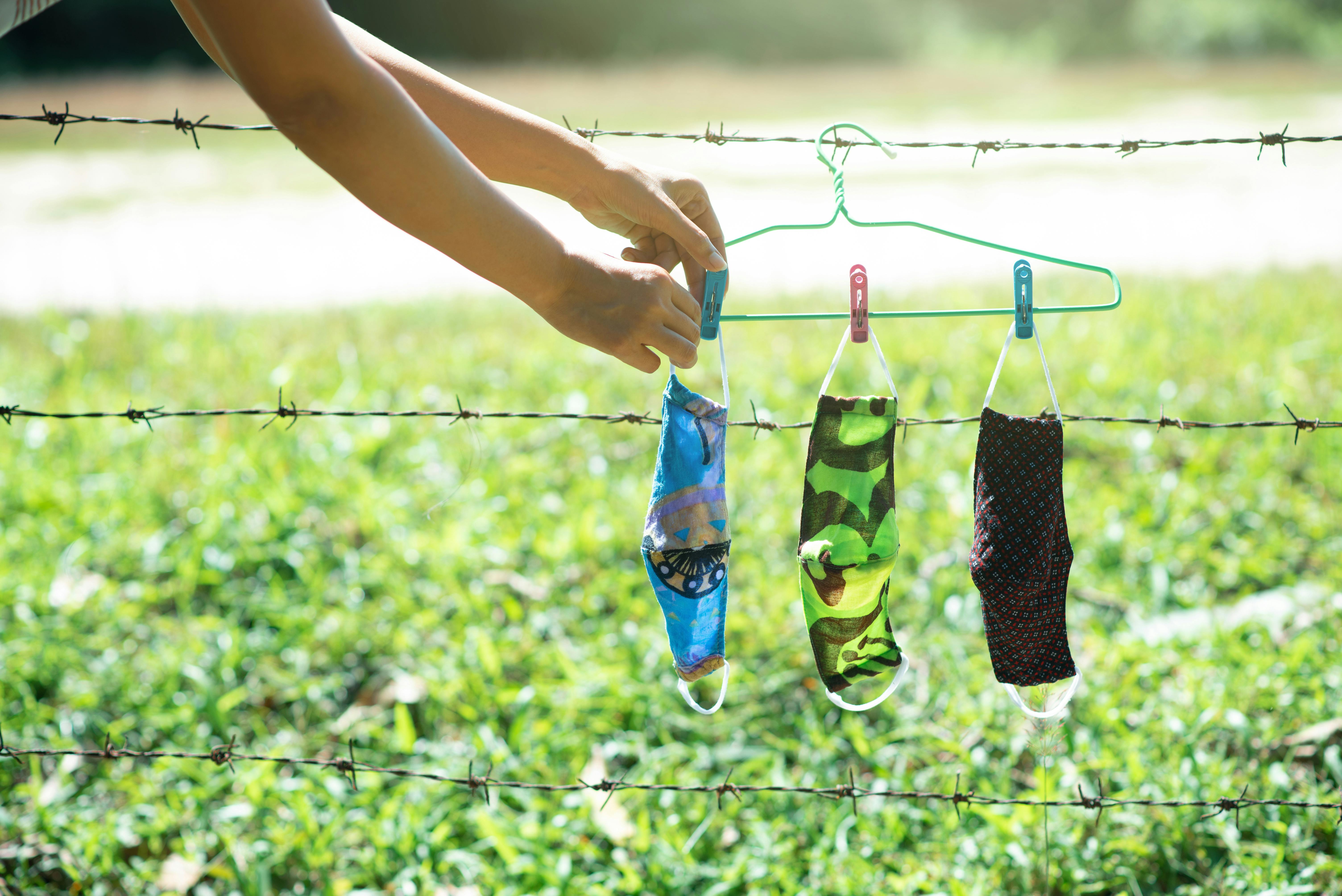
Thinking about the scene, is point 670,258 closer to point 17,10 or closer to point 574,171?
point 574,171

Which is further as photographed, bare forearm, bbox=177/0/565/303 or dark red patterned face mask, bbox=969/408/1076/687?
dark red patterned face mask, bbox=969/408/1076/687

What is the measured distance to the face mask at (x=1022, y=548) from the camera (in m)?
1.62

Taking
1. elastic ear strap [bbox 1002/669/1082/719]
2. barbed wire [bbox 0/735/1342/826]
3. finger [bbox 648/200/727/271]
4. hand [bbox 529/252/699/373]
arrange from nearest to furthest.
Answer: hand [bbox 529/252/699/373]
finger [bbox 648/200/727/271]
elastic ear strap [bbox 1002/669/1082/719]
barbed wire [bbox 0/735/1342/826]

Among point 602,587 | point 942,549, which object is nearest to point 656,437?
point 602,587

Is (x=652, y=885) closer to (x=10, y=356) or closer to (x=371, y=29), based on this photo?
(x=10, y=356)

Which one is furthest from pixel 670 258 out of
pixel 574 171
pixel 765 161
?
pixel 765 161

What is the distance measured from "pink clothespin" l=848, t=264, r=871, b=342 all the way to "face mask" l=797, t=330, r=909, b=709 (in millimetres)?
23

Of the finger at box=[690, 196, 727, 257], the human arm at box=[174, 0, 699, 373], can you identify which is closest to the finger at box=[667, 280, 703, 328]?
the human arm at box=[174, 0, 699, 373]

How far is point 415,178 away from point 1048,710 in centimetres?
146

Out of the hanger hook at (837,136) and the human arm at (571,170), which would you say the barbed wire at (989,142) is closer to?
the hanger hook at (837,136)

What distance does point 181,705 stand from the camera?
271cm

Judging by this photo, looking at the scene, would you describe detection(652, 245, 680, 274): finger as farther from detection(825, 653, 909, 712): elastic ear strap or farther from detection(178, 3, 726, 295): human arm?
detection(825, 653, 909, 712): elastic ear strap

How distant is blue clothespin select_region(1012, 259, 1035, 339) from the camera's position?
160cm

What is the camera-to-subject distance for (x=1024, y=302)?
1.62 metres
